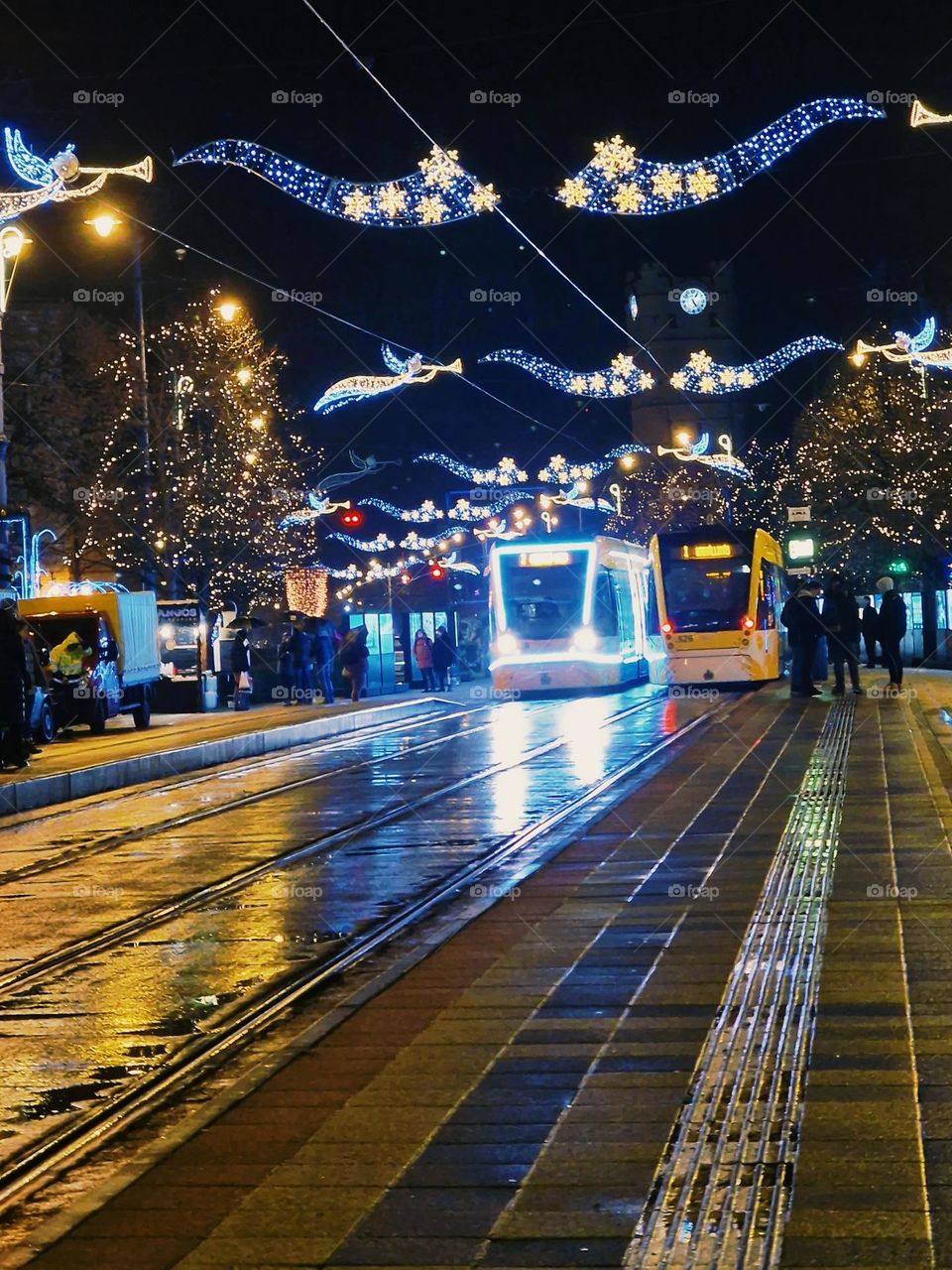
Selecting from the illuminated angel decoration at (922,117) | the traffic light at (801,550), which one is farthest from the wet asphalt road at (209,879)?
the traffic light at (801,550)

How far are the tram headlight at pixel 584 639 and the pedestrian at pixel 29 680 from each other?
1322cm

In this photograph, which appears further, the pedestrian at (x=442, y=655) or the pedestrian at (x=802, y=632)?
the pedestrian at (x=442, y=655)

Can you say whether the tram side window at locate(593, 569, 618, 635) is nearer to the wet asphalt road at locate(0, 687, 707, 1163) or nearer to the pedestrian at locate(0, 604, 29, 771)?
the wet asphalt road at locate(0, 687, 707, 1163)

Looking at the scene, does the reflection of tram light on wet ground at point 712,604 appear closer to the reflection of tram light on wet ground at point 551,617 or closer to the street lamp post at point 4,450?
the reflection of tram light on wet ground at point 551,617

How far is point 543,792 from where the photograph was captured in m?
17.4

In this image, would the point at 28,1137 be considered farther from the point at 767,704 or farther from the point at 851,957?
the point at 767,704

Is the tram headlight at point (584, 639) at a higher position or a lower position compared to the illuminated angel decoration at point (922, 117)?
lower

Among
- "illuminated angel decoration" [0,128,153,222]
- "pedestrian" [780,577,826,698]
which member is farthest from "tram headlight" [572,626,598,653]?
"illuminated angel decoration" [0,128,153,222]

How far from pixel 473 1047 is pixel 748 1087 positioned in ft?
4.06

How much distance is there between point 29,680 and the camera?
2202 centimetres

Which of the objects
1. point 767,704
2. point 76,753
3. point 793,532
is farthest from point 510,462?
point 76,753

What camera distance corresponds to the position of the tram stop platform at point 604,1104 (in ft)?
15.8

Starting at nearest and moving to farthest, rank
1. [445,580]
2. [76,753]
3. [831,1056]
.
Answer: [831,1056], [76,753], [445,580]

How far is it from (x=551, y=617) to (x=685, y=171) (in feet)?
54.2
